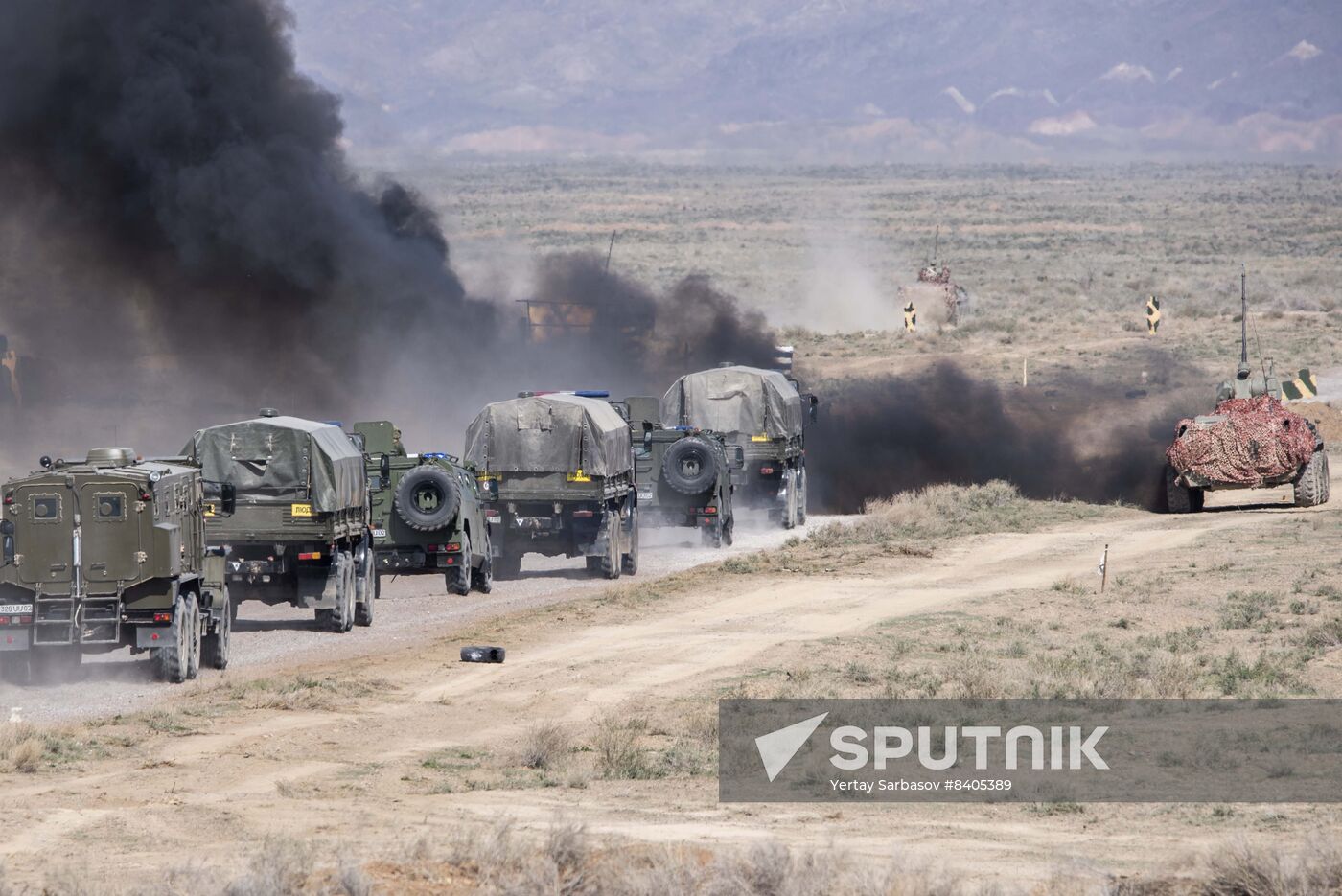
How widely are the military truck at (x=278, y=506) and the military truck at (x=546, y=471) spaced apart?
15.9ft

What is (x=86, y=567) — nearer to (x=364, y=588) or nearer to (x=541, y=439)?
(x=364, y=588)

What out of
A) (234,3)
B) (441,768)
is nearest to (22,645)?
(441,768)

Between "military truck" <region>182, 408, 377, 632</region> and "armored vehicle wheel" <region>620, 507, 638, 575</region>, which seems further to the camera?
"armored vehicle wheel" <region>620, 507, 638, 575</region>

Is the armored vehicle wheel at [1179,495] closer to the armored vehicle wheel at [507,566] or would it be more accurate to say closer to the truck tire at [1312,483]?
the truck tire at [1312,483]

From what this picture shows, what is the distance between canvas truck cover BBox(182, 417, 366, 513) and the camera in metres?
20.7

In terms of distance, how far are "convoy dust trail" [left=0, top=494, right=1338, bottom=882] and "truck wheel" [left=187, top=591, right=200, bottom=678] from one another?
115cm

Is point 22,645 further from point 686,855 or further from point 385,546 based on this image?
point 686,855

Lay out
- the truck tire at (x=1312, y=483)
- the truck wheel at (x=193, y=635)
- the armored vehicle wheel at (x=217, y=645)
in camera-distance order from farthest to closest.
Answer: the truck tire at (x=1312, y=483)
the armored vehicle wheel at (x=217, y=645)
the truck wheel at (x=193, y=635)

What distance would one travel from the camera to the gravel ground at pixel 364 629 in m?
17.1

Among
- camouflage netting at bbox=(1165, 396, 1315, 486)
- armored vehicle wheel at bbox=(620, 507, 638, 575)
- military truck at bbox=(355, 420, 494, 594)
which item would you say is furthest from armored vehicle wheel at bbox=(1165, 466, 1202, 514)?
military truck at bbox=(355, 420, 494, 594)

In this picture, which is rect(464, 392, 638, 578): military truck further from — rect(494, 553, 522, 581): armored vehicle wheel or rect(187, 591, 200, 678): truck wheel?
rect(187, 591, 200, 678): truck wheel

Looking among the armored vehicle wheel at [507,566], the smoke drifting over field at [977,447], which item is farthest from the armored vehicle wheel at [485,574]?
the smoke drifting over field at [977,447]

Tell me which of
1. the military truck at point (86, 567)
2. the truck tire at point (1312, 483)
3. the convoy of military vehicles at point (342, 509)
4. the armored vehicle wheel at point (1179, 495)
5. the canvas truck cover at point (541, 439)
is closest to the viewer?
the military truck at point (86, 567)

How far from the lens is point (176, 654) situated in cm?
1752
